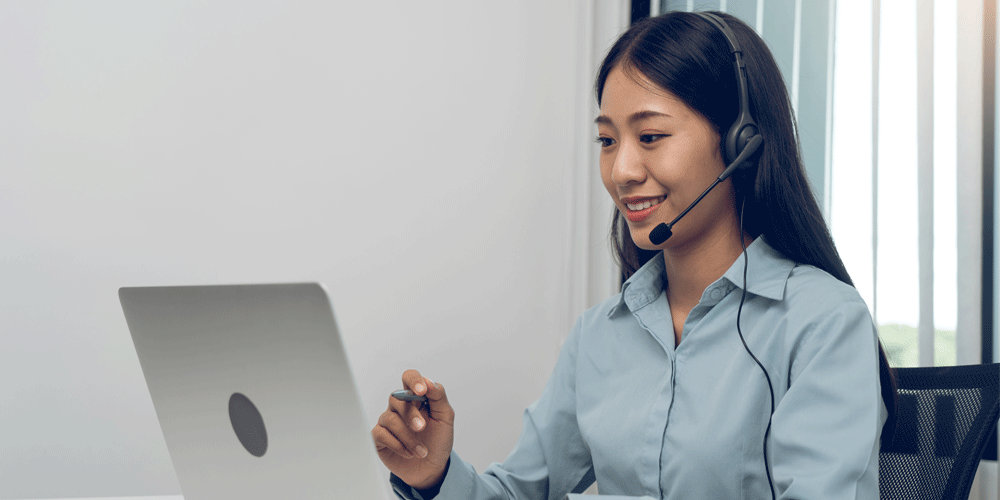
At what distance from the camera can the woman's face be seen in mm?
949

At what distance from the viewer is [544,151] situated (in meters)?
2.34

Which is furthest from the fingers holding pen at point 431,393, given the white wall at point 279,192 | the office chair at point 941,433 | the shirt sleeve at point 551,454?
the white wall at point 279,192

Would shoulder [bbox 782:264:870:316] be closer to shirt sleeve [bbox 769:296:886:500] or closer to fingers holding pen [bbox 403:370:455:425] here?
shirt sleeve [bbox 769:296:886:500]

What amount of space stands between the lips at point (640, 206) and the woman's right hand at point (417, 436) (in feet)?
1.22

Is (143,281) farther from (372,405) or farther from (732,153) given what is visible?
(732,153)

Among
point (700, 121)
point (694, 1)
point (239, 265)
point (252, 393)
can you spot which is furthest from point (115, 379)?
point (694, 1)

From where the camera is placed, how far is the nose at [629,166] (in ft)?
3.16

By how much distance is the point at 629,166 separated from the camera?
963 mm

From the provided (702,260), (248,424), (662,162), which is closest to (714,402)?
(702,260)

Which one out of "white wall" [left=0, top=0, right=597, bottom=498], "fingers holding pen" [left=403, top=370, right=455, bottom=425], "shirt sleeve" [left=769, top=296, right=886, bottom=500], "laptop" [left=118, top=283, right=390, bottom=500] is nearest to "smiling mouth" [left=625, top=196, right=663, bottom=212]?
"shirt sleeve" [left=769, top=296, right=886, bottom=500]

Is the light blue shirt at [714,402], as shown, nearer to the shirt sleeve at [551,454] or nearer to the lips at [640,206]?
the shirt sleeve at [551,454]

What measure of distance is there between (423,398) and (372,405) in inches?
50.8

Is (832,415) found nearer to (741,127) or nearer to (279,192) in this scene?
(741,127)

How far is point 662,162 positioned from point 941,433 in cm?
50
